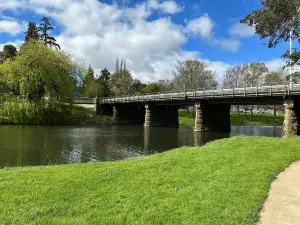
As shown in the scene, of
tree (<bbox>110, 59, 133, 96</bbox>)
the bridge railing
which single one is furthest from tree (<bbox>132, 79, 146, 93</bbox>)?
the bridge railing

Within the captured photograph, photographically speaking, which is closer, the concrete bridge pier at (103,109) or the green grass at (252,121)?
the concrete bridge pier at (103,109)

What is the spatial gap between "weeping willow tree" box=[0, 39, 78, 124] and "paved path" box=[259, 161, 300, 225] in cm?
3660

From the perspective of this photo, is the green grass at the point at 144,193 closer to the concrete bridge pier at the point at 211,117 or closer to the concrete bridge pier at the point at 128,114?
the concrete bridge pier at the point at 211,117

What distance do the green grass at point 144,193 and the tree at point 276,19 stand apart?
6952mm

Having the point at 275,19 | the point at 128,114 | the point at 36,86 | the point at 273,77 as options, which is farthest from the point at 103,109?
the point at 275,19

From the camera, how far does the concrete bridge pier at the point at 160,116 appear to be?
49000 mm

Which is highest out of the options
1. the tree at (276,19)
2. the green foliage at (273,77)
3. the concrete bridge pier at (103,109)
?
the green foliage at (273,77)

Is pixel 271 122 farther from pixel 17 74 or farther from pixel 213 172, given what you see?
pixel 213 172

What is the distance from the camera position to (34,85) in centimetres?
3934

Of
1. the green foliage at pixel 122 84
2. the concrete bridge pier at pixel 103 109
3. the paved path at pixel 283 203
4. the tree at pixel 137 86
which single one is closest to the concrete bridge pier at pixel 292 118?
the paved path at pixel 283 203

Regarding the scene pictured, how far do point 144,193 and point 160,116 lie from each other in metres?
43.9

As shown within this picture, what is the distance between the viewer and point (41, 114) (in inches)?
1563

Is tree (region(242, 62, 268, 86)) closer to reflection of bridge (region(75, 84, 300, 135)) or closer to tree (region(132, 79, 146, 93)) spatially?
reflection of bridge (region(75, 84, 300, 135))

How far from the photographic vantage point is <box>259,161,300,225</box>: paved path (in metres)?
5.36
